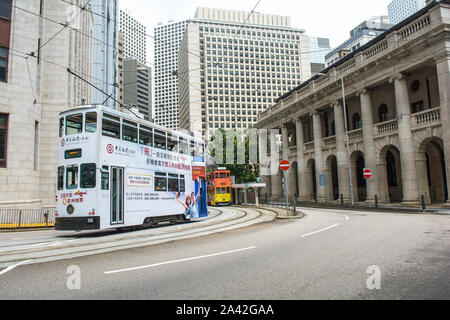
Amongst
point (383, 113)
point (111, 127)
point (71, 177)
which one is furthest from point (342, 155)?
point (71, 177)

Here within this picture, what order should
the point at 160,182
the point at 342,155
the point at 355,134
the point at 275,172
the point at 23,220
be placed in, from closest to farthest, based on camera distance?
1. the point at 160,182
2. the point at 23,220
3. the point at 355,134
4. the point at 342,155
5. the point at 275,172

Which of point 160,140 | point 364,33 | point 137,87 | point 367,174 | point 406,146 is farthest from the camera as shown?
point 364,33

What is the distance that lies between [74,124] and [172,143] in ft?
16.6

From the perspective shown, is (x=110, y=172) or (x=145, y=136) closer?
(x=110, y=172)

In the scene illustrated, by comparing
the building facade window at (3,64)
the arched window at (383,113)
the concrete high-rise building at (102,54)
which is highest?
the concrete high-rise building at (102,54)

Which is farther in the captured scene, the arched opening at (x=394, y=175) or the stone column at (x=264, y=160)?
the stone column at (x=264, y=160)

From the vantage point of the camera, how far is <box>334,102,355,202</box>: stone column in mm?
29359

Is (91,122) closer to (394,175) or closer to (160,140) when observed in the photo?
(160,140)

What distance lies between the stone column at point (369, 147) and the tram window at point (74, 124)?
915 inches

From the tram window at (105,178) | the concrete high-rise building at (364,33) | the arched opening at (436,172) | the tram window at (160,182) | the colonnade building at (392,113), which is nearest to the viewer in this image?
the tram window at (105,178)

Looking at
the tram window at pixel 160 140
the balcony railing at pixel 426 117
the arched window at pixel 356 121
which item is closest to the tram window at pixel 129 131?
the tram window at pixel 160 140

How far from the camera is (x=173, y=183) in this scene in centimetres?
1545

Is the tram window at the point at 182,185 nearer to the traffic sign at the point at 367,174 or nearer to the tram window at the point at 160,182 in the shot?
the tram window at the point at 160,182
